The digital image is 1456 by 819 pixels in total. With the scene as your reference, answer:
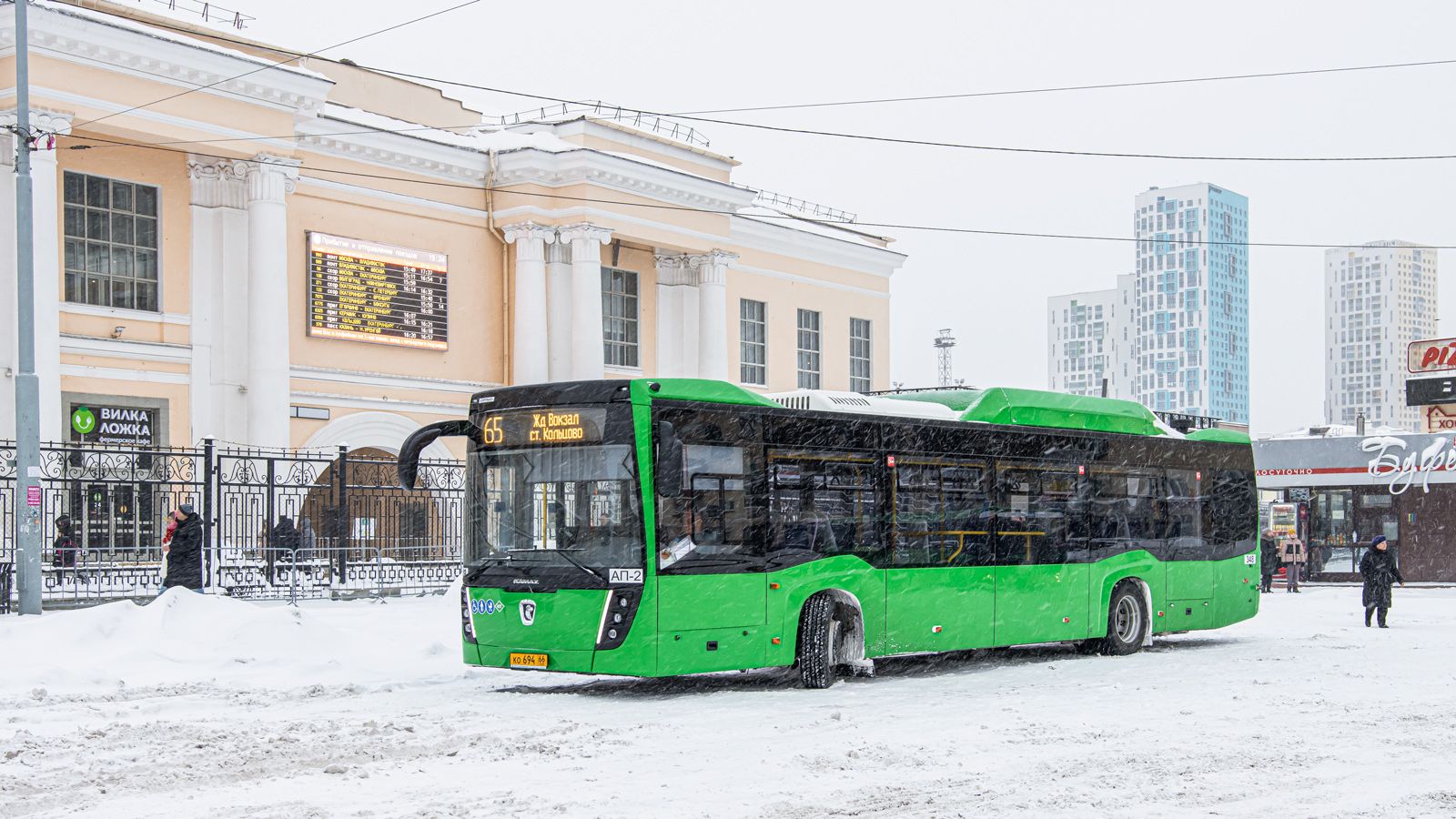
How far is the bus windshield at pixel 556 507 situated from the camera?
12.6m

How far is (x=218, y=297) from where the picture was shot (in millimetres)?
29125

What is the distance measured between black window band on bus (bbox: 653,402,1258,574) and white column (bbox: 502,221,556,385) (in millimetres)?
17887

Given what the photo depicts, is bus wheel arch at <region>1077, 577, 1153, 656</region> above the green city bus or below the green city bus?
below

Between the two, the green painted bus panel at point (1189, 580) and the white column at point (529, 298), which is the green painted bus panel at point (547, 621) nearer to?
the green painted bus panel at point (1189, 580)

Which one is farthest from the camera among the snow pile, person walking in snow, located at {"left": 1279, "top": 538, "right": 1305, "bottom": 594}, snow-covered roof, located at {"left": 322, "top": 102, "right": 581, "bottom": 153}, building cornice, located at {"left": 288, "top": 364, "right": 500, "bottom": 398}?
person walking in snow, located at {"left": 1279, "top": 538, "right": 1305, "bottom": 594}

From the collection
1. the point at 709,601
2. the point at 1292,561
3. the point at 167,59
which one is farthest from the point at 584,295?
the point at 709,601

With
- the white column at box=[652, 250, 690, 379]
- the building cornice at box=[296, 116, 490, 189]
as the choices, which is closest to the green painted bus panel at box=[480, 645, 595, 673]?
the building cornice at box=[296, 116, 490, 189]

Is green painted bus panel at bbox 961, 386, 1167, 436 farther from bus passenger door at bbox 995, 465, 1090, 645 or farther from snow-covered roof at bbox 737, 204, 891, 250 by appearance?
snow-covered roof at bbox 737, 204, 891, 250

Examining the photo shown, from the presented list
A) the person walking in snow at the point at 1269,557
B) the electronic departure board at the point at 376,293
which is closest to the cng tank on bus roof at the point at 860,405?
the electronic departure board at the point at 376,293

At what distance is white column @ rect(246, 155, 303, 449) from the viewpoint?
28.3 m

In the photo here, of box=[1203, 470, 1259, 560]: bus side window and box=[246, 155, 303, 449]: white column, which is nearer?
box=[1203, 470, 1259, 560]: bus side window

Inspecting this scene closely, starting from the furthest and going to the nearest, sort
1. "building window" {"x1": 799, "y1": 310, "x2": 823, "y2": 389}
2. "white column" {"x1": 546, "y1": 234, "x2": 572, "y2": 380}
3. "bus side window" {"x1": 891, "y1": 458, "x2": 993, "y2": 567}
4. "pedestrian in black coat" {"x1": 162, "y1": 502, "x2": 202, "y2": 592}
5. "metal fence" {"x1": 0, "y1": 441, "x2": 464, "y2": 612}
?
1. "building window" {"x1": 799, "y1": 310, "x2": 823, "y2": 389}
2. "white column" {"x1": 546, "y1": 234, "x2": 572, "y2": 380}
3. "metal fence" {"x1": 0, "y1": 441, "x2": 464, "y2": 612}
4. "pedestrian in black coat" {"x1": 162, "y1": 502, "x2": 202, "y2": 592}
5. "bus side window" {"x1": 891, "y1": 458, "x2": 993, "y2": 567}

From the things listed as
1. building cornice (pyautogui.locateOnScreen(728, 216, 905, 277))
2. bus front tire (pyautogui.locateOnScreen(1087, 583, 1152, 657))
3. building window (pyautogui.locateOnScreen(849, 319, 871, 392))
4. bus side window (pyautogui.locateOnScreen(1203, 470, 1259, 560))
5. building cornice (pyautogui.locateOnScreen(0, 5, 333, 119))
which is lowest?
bus front tire (pyautogui.locateOnScreen(1087, 583, 1152, 657))

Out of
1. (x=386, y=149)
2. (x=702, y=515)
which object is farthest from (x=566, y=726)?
(x=386, y=149)
